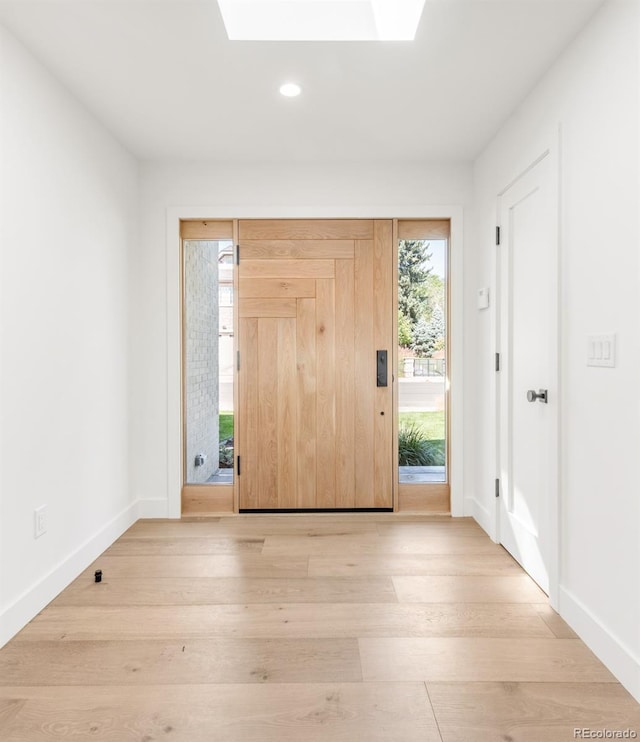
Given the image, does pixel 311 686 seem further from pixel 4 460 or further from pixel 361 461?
pixel 361 461

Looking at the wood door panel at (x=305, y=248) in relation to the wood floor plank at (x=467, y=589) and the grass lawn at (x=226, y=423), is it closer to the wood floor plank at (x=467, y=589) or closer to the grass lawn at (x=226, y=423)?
the grass lawn at (x=226, y=423)

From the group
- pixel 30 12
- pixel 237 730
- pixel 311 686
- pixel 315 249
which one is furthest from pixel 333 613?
pixel 30 12

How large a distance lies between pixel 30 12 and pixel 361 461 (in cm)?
295

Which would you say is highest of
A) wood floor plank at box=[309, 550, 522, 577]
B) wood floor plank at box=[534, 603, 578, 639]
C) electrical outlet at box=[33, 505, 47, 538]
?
electrical outlet at box=[33, 505, 47, 538]

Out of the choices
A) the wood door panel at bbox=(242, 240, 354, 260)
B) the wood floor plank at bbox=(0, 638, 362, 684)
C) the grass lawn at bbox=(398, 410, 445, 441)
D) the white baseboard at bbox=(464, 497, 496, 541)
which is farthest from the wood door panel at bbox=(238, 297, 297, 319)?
the wood floor plank at bbox=(0, 638, 362, 684)

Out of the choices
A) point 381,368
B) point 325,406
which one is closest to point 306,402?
point 325,406

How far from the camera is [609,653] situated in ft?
5.90

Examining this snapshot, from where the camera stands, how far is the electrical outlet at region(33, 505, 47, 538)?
2211 mm

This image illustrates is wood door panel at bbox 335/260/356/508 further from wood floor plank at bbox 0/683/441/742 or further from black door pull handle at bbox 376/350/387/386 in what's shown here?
wood floor plank at bbox 0/683/441/742

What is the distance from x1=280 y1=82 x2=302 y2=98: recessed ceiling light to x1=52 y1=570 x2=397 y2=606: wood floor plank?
2449 millimetres

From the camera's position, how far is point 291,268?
3.51m

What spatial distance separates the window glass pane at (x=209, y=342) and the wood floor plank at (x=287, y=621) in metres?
1.42

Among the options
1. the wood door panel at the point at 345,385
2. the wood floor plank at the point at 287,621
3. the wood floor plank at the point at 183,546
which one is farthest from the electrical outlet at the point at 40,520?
the wood door panel at the point at 345,385

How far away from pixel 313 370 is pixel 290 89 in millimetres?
1753
